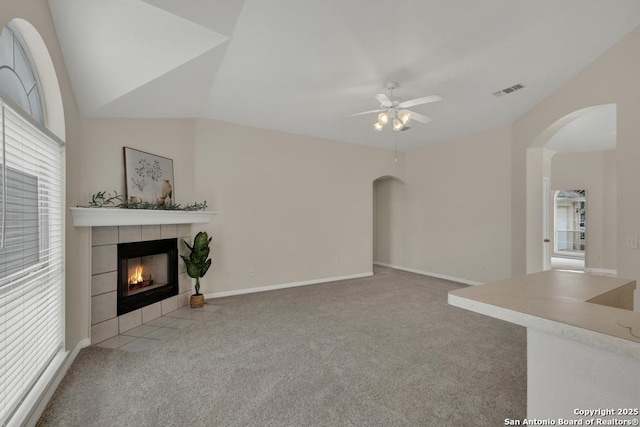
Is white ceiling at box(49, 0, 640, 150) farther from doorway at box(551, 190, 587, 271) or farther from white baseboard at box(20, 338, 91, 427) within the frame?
doorway at box(551, 190, 587, 271)

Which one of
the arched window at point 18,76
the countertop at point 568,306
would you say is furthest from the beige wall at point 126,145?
the countertop at point 568,306

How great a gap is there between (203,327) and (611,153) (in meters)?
9.13

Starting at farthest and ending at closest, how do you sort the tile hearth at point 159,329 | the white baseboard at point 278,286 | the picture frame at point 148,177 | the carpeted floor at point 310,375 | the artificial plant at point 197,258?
1. the white baseboard at point 278,286
2. the artificial plant at point 197,258
3. the picture frame at point 148,177
4. the tile hearth at point 159,329
5. the carpeted floor at point 310,375

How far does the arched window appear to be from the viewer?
187 centimetres

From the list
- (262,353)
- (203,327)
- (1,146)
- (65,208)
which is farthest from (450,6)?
(203,327)

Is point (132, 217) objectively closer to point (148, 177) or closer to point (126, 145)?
point (148, 177)

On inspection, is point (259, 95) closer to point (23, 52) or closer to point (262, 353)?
point (23, 52)

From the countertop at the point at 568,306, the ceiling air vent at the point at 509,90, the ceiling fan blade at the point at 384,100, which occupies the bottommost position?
the countertop at the point at 568,306

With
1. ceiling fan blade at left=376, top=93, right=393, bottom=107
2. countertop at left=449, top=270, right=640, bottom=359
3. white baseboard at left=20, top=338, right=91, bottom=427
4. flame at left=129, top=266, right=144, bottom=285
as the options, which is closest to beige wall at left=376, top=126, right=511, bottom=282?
ceiling fan blade at left=376, top=93, right=393, bottom=107

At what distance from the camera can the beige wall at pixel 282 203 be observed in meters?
4.68

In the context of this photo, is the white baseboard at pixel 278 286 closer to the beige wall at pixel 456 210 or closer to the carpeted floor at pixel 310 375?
the carpeted floor at pixel 310 375

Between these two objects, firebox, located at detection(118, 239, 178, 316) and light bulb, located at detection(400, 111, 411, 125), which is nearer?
light bulb, located at detection(400, 111, 411, 125)

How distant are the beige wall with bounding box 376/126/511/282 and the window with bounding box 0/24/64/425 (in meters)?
5.79

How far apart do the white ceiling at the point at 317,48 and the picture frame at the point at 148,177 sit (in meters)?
0.52
